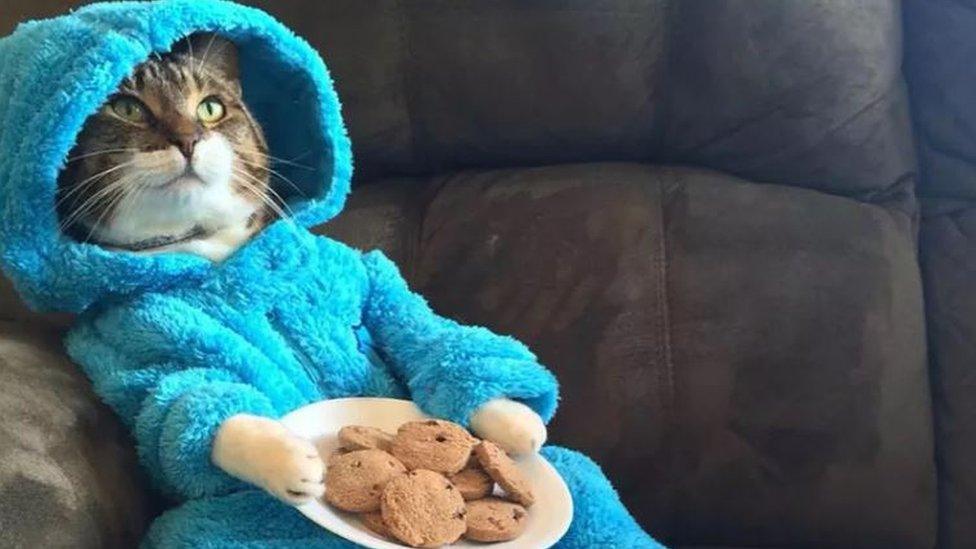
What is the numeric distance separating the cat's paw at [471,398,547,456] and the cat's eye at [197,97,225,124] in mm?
338

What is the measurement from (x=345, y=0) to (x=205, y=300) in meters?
0.41

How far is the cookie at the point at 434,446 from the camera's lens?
921mm

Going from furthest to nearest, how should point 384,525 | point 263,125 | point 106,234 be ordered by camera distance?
1. point 263,125
2. point 106,234
3. point 384,525

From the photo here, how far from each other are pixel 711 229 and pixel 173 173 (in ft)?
1.81

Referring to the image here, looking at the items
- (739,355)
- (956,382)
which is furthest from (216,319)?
(956,382)

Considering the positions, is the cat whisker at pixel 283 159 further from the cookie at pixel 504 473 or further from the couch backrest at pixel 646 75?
the cookie at pixel 504 473

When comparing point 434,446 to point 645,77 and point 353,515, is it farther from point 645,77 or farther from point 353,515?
point 645,77

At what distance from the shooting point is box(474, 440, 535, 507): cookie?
36.5 inches

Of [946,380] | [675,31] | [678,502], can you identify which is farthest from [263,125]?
[946,380]

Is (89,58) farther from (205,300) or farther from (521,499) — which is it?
(521,499)

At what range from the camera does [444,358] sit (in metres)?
1.03

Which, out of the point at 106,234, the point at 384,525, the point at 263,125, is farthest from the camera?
the point at 263,125

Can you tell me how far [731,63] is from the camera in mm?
1246

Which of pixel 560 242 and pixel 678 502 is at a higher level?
pixel 560 242
